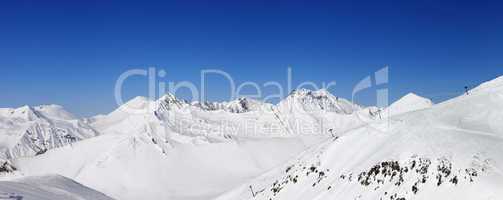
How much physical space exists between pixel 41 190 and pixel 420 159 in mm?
35146

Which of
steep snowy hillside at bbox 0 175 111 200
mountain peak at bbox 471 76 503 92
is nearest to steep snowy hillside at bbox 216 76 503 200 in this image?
mountain peak at bbox 471 76 503 92

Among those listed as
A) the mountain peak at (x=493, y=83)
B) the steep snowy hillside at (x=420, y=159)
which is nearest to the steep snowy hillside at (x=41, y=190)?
the steep snowy hillside at (x=420, y=159)

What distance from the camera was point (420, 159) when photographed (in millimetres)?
35094

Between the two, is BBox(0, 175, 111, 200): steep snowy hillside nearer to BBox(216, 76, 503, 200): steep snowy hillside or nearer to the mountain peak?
BBox(216, 76, 503, 200): steep snowy hillside

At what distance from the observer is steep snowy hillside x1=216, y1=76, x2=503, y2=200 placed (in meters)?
30.8

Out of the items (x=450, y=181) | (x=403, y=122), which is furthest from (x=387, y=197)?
(x=403, y=122)

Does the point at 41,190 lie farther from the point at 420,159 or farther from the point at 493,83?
the point at 493,83

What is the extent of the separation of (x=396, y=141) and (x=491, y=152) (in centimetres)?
988

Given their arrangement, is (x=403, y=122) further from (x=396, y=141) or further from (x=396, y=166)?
(x=396, y=166)

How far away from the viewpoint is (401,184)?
3466 centimetres

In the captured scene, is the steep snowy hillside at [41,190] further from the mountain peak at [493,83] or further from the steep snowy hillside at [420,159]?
the mountain peak at [493,83]

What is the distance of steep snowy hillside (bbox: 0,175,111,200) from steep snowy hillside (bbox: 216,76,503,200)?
2275cm

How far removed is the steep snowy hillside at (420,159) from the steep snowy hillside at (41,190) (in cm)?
2275

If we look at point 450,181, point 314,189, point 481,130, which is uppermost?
point 481,130
